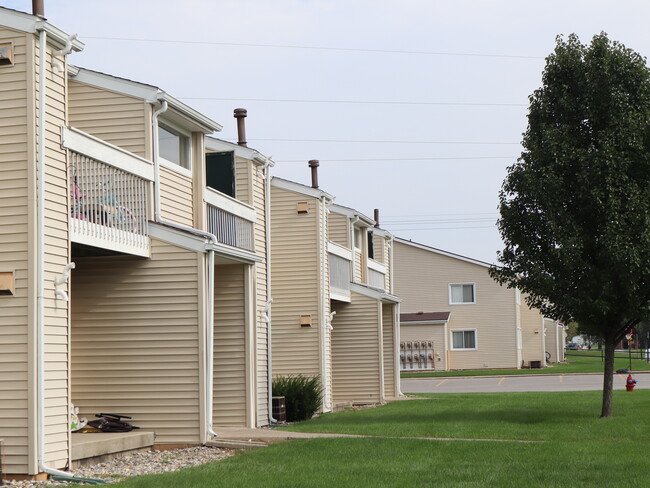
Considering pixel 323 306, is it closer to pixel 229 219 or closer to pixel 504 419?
pixel 229 219

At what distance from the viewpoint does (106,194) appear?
49.2 feet

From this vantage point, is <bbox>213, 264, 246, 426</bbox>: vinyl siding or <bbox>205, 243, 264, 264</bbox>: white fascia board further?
<bbox>213, 264, 246, 426</bbox>: vinyl siding

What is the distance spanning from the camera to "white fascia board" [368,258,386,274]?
117 ft

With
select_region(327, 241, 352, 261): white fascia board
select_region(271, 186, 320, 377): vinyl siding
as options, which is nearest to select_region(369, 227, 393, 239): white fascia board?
select_region(327, 241, 352, 261): white fascia board

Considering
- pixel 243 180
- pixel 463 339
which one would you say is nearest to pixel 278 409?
pixel 243 180

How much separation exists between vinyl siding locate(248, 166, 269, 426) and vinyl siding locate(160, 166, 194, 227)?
3160mm

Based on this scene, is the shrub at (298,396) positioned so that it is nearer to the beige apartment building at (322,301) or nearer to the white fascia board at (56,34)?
the beige apartment building at (322,301)

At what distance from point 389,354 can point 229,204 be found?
15.8 meters

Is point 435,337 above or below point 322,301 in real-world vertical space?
below

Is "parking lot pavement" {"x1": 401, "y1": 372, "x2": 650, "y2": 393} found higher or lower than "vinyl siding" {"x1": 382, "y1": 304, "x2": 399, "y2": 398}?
lower

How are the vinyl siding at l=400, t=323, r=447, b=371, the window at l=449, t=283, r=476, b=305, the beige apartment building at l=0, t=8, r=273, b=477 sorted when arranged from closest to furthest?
1. the beige apartment building at l=0, t=8, r=273, b=477
2. the vinyl siding at l=400, t=323, r=447, b=371
3. the window at l=449, t=283, r=476, b=305

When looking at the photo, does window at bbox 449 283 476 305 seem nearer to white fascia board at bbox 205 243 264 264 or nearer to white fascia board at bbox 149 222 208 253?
white fascia board at bbox 205 243 264 264

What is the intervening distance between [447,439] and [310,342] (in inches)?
425

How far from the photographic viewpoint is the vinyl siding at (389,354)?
33.9 metres
